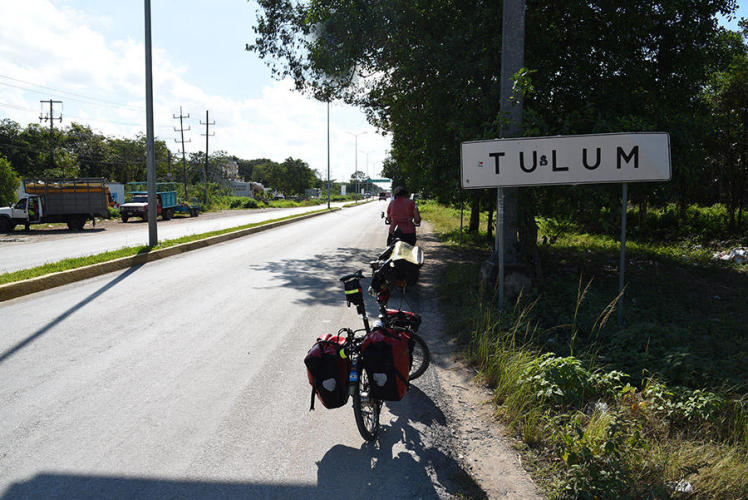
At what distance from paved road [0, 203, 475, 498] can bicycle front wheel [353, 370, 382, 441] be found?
110 mm

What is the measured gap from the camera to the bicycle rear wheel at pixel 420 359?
4.57 m

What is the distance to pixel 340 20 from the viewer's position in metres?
10.7

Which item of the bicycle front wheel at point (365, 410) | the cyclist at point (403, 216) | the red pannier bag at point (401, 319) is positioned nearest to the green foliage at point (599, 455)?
the bicycle front wheel at point (365, 410)

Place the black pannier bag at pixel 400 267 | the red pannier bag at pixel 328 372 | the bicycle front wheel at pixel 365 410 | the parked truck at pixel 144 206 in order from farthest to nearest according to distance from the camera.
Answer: the parked truck at pixel 144 206 → the black pannier bag at pixel 400 267 → the bicycle front wheel at pixel 365 410 → the red pannier bag at pixel 328 372

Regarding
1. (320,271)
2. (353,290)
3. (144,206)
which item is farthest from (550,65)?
(144,206)

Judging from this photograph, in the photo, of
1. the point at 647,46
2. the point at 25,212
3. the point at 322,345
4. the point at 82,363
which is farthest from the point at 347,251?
the point at 25,212

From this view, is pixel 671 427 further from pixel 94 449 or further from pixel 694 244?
pixel 694 244

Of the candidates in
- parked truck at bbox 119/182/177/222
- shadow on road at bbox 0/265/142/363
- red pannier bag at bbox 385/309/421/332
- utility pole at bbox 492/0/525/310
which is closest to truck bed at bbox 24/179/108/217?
parked truck at bbox 119/182/177/222

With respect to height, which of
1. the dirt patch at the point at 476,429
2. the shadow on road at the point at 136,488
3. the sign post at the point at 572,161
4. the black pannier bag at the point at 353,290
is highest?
the sign post at the point at 572,161

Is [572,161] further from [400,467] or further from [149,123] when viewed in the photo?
[149,123]

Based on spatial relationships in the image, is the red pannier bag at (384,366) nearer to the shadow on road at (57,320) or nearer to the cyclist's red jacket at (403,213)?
the shadow on road at (57,320)

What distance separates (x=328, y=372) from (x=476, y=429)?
1328 mm

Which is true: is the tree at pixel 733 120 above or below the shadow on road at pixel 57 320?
above

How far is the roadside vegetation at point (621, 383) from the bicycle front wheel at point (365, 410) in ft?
3.46
